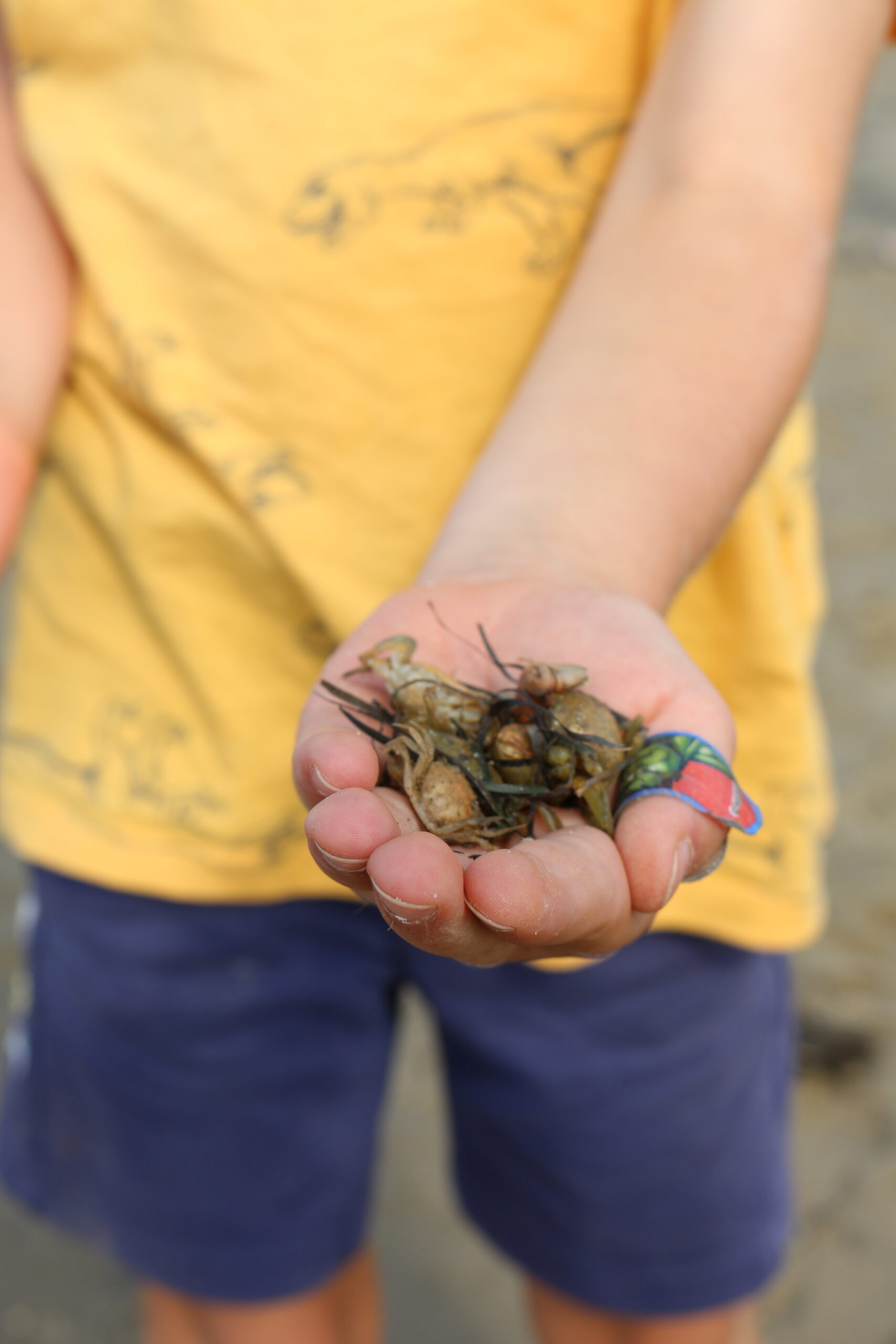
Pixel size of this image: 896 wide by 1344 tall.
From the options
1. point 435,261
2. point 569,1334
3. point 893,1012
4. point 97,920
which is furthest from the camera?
point 893,1012

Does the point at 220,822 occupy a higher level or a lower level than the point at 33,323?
lower

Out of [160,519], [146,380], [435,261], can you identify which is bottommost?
Result: [160,519]

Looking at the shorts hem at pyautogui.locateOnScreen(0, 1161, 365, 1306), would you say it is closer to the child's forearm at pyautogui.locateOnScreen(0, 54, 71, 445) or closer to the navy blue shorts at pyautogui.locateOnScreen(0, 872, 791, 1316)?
the navy blue shorts at pyautogui.locateOnScreen(0, 872, 791, 1316)

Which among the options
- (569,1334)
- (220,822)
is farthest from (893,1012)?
(220,822)

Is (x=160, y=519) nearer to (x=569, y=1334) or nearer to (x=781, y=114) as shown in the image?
(x=781, y=114)

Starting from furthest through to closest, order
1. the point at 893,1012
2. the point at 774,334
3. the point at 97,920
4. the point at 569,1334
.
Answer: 1. the point at 893,1012
2. the point at 569,1334
3. the point at 97,920
4. the point at 774,334

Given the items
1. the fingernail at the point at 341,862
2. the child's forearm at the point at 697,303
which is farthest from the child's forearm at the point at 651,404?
the fingernail at the point at 341,862
